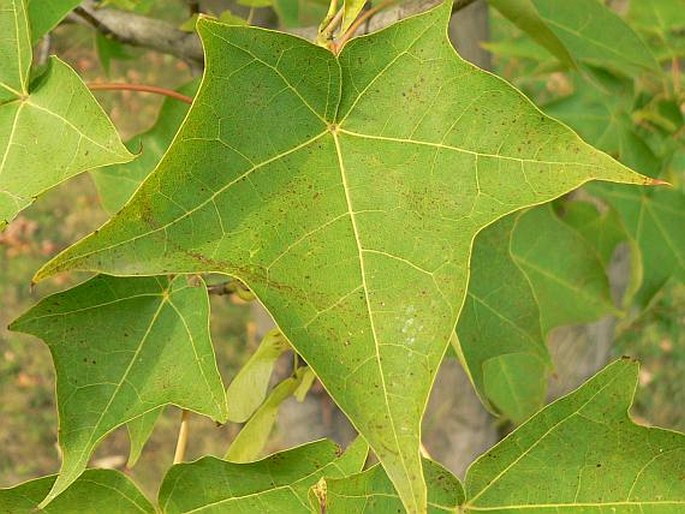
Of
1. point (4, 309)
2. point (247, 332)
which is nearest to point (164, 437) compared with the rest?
point (247, 332)

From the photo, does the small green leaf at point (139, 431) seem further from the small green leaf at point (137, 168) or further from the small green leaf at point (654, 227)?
the small green leaf at point (654, 227)

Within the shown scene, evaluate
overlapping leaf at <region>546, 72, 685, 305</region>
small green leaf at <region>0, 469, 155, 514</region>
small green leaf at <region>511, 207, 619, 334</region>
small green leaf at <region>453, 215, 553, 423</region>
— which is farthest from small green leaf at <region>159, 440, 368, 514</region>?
overlapping leaf at <region>546, 72, 685, 305</region>

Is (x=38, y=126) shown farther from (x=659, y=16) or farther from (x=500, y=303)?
(x=659, y=16)

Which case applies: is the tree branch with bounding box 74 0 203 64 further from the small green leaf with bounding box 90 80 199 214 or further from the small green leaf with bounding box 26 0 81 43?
the small green leaf with bounding box 26 0 81 43

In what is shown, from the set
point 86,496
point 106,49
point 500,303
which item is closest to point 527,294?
point 500,303

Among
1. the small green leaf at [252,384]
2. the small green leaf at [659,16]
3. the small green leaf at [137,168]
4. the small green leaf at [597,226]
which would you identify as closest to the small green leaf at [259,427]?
the small green leaf at [252,384]

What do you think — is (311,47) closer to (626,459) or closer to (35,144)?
(35,144)
